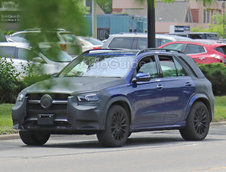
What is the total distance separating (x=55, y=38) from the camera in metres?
1.90

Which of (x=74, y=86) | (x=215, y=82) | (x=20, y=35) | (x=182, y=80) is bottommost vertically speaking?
(x=215, y=82)

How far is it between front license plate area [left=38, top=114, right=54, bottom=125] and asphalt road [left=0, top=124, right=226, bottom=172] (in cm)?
46

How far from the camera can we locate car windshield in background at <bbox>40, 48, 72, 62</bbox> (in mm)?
1901

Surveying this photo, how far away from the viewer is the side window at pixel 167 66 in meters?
12.0

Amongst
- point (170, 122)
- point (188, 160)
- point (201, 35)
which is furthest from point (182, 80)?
point (201, 35)

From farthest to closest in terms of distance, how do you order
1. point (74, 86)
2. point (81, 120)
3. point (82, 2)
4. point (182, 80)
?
point (182, 80)
point (81, 120)
point (74, 86)
point (82, 2)

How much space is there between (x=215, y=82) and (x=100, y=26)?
21.6 m

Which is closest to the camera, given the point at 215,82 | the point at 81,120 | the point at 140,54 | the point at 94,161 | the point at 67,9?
the point at 67,9

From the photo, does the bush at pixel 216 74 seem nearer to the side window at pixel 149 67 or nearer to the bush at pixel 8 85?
the bush at pixel 8 85

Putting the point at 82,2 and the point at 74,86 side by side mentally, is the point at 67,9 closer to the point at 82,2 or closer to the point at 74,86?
the point at 82,2

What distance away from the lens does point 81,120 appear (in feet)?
34.0

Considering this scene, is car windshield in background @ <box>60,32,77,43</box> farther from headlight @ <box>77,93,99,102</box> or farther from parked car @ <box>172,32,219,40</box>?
parked car @ <box>172,32,219,40</box>

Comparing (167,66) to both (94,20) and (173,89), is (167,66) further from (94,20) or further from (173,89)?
(94,20)

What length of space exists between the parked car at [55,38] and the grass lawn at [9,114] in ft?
37.6
